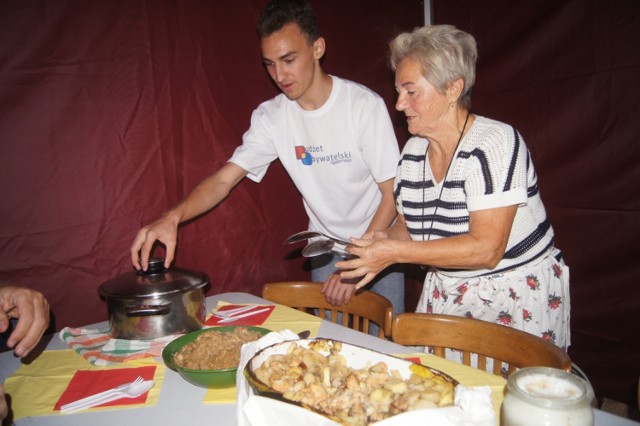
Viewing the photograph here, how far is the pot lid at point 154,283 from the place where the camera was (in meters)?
1.41

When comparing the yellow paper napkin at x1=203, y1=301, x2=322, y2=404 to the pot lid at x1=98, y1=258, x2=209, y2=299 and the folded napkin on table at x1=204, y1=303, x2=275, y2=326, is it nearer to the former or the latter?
the folded napkin on table at x1=204, y1=303, x2=275, y2=326

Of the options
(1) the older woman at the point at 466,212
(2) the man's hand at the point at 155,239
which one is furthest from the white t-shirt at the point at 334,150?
(2) the man's hand at the point at 155,239

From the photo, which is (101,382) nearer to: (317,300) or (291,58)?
(317,300)

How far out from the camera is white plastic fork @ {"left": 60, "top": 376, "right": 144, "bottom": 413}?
1.17 metres

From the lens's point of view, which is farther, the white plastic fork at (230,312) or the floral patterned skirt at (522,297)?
the white plastic fork at (230,312)

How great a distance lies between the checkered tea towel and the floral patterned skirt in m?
1.07

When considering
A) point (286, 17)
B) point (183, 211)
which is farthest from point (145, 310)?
point (286, 17)

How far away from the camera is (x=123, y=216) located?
2.07m

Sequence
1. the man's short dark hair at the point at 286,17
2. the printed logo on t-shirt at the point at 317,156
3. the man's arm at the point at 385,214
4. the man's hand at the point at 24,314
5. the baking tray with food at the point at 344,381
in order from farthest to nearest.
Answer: the printed logo on t-shirt at the point at 317,156 < the man's arm at the point at 385,214 < the man's short dark hair at the point at 286,17 < the man's hand at the point at 24,314 < the baking tray with food at the point at 344,381

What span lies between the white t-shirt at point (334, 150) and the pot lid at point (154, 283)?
919 millimetres

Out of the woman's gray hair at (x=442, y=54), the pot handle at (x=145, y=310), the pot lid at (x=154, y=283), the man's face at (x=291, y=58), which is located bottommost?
the pot handle at (x=145, y=310)

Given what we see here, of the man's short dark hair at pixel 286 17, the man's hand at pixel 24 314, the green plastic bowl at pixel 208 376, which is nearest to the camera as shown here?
the green plastic bowl at pixel 208 376

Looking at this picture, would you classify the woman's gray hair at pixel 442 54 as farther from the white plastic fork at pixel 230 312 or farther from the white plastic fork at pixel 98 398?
the white plastic fork at pixel 98 398

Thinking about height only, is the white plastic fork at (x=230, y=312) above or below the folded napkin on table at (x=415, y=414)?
below
